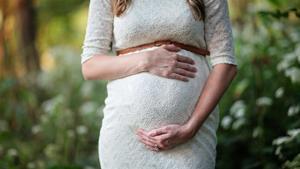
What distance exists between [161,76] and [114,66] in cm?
21

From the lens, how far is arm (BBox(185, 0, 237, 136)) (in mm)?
2939

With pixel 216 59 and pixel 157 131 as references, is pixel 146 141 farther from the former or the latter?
pixel 216 59

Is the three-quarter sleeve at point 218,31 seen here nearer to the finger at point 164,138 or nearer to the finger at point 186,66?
the finger at point 186,66

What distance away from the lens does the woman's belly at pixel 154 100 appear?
293cm

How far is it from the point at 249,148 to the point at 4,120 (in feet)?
9.54

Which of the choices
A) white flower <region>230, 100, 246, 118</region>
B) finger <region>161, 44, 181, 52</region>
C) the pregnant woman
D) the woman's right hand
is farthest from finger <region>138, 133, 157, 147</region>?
white flower <region>230, 100, 246, 118</region>

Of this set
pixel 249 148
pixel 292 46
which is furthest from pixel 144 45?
pixel 292 46

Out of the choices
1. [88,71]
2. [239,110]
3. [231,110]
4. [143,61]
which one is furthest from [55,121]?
[143,61]

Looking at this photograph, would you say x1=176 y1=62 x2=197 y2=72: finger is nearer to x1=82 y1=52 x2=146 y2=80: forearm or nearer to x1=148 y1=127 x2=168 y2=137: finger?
x1=82 y1=52 x2=146 y2=80: forearm

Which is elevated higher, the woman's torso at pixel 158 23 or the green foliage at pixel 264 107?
the woman's torso at pixel 158 23

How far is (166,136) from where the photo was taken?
2.89 metres

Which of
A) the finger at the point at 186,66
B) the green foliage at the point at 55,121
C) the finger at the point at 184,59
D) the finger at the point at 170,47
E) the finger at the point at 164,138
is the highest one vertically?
the finger at the point at 170,47

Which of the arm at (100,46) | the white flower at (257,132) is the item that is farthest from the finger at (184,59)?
the white flower at (257,132)

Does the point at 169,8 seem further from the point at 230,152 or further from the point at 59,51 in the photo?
the point at 59,51
